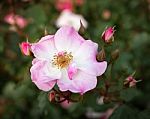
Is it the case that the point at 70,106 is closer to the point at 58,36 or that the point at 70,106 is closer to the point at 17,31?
the point at 17,31

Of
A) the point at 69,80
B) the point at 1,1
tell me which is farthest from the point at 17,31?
the point at 69,80

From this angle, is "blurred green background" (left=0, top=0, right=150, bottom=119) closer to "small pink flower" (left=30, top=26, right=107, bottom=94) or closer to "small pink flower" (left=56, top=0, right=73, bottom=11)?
"small pink flower" (left=56, top=0, right=73, bottom=11)

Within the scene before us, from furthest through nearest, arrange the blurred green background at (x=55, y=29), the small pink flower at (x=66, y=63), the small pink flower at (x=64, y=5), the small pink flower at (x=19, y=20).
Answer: the small pink flower at (x=64, y=5)
the small pink flower at (x=19, y=20)
the blurred green background at (x=55, y=29)
the small pink flower at (x=66, y=63)

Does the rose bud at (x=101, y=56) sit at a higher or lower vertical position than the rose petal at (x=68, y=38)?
lower

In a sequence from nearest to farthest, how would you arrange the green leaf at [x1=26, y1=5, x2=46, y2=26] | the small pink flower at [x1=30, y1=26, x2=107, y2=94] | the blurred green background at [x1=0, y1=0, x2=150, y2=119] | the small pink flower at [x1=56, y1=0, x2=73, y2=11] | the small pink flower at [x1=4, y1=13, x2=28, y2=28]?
the small pink flower at [x1=30, y1=26, x2=107, y2=94] < the blurred green background at [x1=0, y1=0, x2=150, y2=119] < the green leaf at [x1=26, y1=5, x2=46, y2=26] < the small pink flower at [x1=4, y1=13, x2=28, y2=28] < the small pink flower at [x1=56, y1=0, x2=73, y2=11]

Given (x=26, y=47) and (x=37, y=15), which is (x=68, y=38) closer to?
(x=26, y=47)

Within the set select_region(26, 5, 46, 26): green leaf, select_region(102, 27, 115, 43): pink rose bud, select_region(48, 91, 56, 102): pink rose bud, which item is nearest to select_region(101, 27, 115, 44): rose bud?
select_region(102, 27, 115, 43): pink rose bud

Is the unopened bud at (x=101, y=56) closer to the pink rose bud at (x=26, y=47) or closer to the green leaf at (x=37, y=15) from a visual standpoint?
the pink rose bud at (x=26, y=47)

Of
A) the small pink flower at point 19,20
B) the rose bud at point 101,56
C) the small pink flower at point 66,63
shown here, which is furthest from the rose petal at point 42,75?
the small pink flower at point 19,20
